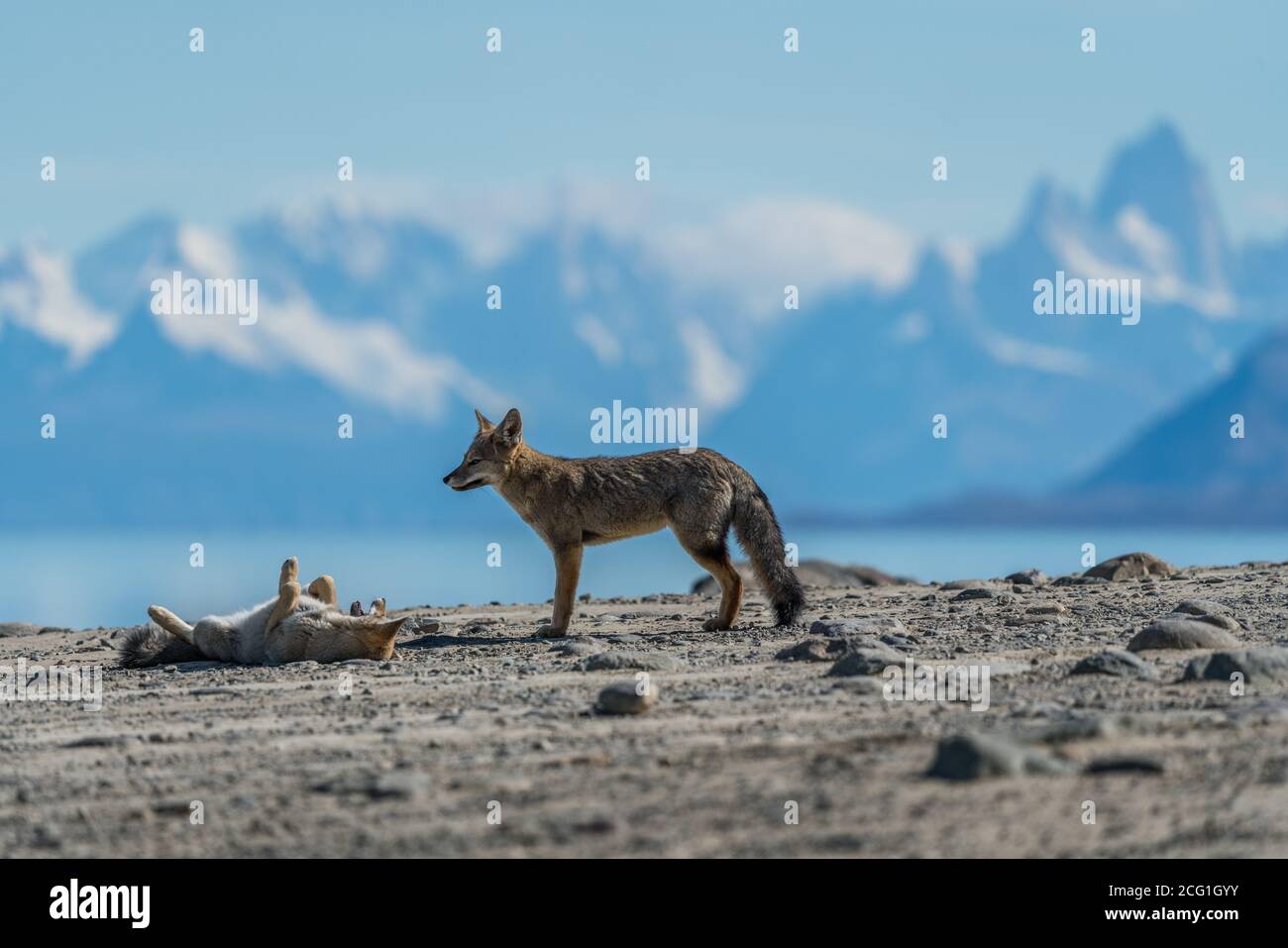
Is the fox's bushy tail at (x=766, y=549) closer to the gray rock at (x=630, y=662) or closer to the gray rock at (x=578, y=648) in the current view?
the gray rock at (x=578, y=648)

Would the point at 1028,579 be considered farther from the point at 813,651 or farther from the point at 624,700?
the point at 624,700

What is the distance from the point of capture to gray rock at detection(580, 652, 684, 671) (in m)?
10.9

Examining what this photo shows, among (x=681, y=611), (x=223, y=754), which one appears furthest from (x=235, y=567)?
(x=223, y=754)

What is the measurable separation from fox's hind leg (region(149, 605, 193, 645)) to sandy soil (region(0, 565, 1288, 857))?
1.33 feet

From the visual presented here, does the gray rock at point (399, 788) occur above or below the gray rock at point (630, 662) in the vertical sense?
below

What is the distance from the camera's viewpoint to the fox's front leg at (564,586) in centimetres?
1395

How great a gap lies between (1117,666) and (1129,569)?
29.7 ft

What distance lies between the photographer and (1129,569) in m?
18.3

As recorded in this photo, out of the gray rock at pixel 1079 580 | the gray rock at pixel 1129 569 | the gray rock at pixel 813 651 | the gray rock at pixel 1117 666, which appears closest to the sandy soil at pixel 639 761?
the gray rock at pixel 813 651

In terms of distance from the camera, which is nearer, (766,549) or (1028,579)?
(766,549)

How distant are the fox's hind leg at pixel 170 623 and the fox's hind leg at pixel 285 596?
79cm

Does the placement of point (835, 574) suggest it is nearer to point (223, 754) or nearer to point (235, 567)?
point (223, 754)

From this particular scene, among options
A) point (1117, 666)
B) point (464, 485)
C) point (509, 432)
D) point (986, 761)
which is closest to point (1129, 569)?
point (509, 432)
